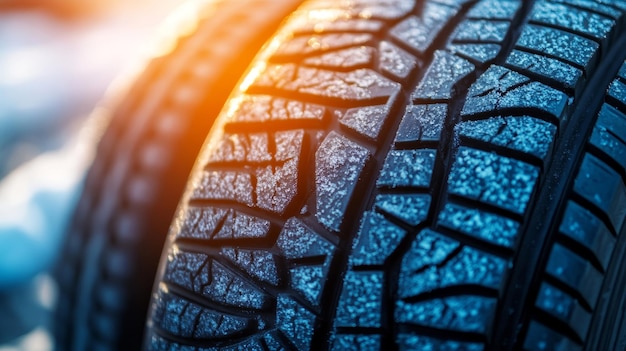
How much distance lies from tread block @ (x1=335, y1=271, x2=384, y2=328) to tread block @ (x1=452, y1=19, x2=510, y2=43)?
0.45 m

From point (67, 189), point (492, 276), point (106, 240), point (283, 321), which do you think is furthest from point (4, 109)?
point (492, 276)

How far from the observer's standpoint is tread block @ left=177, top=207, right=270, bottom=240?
991mm

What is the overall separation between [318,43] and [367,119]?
248mm

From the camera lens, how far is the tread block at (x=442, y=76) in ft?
3.33

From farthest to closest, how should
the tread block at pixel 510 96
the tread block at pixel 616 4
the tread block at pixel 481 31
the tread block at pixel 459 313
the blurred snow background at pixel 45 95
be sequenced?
the blurred snow background at pixel 45 95 < the tread block at pixel 616 4 < the tread block at pixel 481 31 < the tread block at pixel 510 96 < the tread block at pixel 459 313

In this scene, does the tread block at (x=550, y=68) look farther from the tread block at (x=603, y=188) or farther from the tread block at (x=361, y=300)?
the tread block at (x=361, y=300)

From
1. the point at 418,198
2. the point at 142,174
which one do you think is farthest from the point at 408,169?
the point at 142,174

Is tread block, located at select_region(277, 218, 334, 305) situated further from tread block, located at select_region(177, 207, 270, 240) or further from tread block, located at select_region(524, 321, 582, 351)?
tread block, located at select_region(524, 321, 582, 351)

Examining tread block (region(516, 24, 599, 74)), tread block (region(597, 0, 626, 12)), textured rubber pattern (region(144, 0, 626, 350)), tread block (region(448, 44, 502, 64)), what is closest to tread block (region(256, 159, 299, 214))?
textured rubber pattern (region(144, 0, 626, 350))

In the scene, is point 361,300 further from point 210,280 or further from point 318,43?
point 318,43

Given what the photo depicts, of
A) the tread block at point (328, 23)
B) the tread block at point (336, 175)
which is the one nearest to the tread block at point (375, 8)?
the tread block at point (328, 23)

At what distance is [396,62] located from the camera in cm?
108

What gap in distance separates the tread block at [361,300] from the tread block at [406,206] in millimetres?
85

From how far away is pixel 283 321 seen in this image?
945mm
